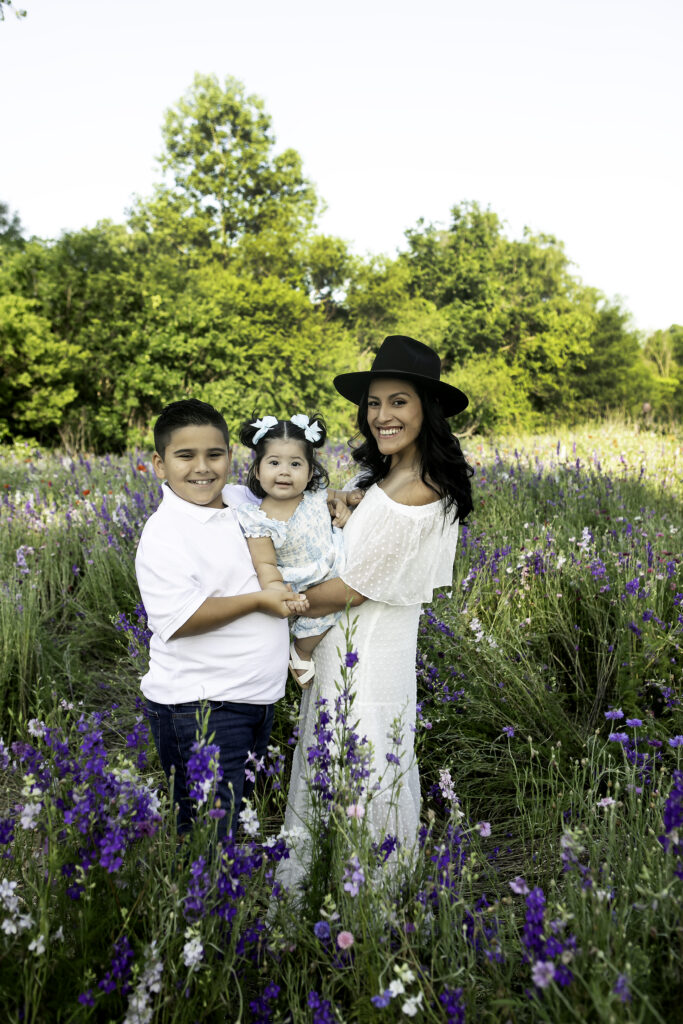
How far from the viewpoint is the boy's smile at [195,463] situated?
6.88ft

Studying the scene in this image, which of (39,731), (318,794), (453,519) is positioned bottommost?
(318,794)

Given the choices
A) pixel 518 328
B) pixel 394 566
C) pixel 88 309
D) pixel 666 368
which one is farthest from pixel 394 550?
pixel 666 368

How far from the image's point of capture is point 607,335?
35.3 m

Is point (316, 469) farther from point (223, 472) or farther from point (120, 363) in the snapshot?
point (120, 363)

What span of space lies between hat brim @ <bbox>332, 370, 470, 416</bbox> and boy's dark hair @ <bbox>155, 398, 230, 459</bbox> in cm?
48

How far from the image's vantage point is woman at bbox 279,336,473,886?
7.07ft

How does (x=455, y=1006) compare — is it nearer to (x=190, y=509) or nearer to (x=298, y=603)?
(x=298, y=603)

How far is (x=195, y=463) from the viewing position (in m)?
2.11

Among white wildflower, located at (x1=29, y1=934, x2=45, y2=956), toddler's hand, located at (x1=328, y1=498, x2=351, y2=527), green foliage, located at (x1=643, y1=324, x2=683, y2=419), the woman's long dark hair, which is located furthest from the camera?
green foliage, located at (x1=643, y1=324, x2=683, y2=419)

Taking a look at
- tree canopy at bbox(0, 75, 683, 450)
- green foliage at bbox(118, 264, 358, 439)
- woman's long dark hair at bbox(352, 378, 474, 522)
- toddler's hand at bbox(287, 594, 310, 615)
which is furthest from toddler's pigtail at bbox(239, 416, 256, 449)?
green foliage at bbox(118, 264, 358, 439)

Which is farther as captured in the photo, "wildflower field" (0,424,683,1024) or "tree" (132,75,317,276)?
"tree" (132,75,317,276)

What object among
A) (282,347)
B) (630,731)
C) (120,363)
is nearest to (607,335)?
(282,347)

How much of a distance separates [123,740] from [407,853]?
1868 millimetres

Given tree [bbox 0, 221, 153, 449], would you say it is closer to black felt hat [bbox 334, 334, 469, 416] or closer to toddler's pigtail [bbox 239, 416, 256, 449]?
toddler's pigtail [bbox 239, 416, 256, 449]
